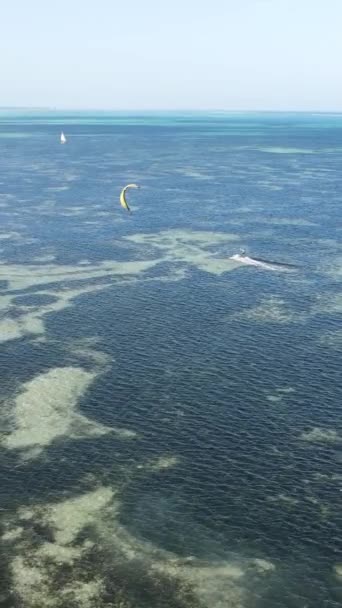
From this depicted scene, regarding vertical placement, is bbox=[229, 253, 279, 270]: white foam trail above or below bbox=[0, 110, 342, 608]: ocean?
above

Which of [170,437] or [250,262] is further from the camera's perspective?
[250,262]

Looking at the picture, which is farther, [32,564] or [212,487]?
[212,487]

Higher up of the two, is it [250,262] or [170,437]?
[250,262]

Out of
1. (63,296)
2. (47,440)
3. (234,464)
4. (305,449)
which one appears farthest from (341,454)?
(63,296)

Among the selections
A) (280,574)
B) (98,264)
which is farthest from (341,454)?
(98,264)

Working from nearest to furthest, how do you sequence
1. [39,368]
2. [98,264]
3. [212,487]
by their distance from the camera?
[212,487]
[39,368]
[98,264]

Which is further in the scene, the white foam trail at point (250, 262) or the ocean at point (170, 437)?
the white foam trail at point (250, 262)

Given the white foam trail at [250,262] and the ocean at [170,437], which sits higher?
the white foam trail at [250,262]

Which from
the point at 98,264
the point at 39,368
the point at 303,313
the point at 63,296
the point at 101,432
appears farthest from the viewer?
the point at 98,264

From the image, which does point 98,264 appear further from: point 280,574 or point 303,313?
point 280,574

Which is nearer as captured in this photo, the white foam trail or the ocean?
the ocean
